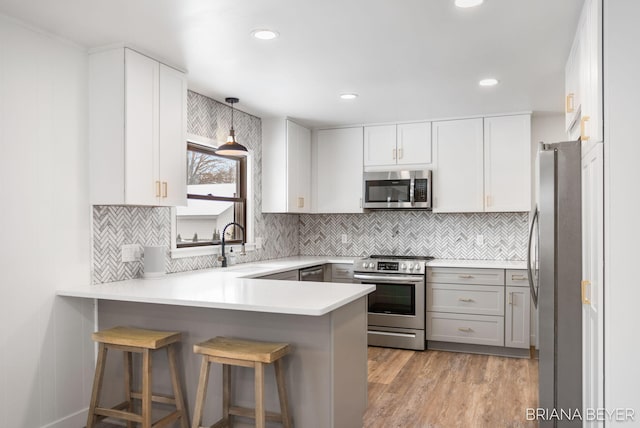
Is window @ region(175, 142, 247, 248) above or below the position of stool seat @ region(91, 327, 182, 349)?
above

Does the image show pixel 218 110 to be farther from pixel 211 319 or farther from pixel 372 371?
pixel 372 371

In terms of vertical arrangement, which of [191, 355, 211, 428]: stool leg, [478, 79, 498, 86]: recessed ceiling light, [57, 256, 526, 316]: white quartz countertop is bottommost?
[191, 355, 211, 428]: stool leg

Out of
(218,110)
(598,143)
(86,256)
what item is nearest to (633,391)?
(598,143)

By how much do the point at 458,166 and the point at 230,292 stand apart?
3142 millimetres

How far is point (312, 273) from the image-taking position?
4.96 m

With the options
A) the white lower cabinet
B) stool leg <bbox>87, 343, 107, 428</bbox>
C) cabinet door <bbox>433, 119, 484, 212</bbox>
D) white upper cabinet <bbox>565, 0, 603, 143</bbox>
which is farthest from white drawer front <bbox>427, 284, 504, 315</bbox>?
stool leg <bbox>87, 343, 107, 428</bbox>

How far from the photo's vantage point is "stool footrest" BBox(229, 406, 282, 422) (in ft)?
8.57

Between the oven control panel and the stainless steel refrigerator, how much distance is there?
2257 mm

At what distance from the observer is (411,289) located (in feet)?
15.9

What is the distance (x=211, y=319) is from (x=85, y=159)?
1328 mm

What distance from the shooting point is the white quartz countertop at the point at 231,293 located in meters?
2.38

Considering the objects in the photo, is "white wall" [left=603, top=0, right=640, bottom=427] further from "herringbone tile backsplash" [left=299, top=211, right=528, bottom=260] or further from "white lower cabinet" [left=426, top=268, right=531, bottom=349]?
"herringbone tile backsplash" [left=299, top=211, right=528, bottom=260]

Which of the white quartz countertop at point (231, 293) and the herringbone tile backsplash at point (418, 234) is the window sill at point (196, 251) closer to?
the white quartz countertop at point (231, 293)

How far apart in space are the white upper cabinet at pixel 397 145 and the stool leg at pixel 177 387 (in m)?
3.28
